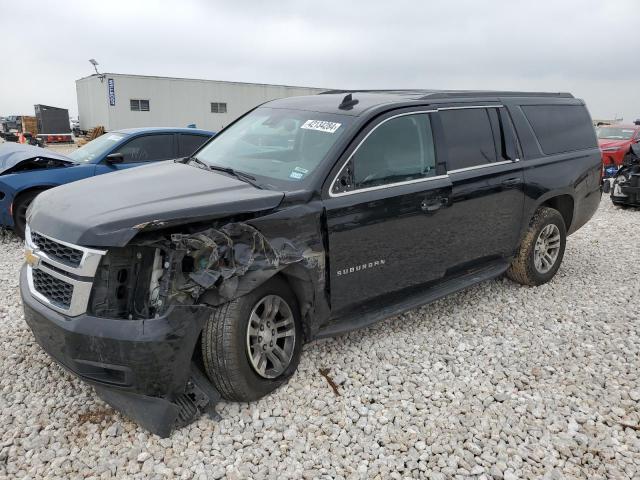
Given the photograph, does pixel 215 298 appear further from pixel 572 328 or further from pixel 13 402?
pixel 572 328

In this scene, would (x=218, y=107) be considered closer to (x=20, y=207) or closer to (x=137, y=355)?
(x=20, y=207)

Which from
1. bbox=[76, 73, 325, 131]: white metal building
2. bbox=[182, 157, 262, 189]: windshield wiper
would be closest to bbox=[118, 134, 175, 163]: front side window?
bbox=[182, 157, 262, 189]: windshield wiper

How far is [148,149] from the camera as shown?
743cm

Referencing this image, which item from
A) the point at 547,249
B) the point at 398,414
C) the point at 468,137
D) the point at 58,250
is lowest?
the point at 398,414

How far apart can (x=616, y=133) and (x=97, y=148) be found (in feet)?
46.5

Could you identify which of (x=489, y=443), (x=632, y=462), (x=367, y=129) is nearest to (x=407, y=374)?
(x=489, y=443)

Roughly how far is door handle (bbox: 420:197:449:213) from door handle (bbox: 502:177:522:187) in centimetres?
89

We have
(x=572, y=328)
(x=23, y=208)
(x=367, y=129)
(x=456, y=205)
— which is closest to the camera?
(x=367, y=129)

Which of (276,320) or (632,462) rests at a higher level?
(276,320)

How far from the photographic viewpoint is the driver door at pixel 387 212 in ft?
11.1

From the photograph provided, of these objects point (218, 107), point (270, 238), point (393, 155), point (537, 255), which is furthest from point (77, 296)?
point (218, 107)

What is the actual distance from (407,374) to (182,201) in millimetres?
1964

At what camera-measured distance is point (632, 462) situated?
9.11 ft

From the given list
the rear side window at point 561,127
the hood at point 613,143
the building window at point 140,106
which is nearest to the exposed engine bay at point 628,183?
the hood at point 613,143
